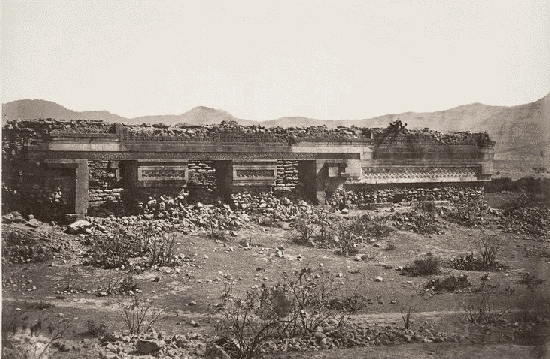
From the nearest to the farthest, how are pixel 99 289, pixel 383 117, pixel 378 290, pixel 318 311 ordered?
pixel 318 311
pixel 99 289
pixel 378 290
pixel 383 117

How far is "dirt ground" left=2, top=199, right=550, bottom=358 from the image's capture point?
671 centimetres

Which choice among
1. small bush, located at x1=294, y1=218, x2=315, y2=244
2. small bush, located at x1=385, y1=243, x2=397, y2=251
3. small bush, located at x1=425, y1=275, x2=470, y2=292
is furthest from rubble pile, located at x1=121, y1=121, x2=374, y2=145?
small bush, located at x1=425, y1=275, x2=470, y2=292

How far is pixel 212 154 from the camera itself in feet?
43.5

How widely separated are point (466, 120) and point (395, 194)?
142 feet

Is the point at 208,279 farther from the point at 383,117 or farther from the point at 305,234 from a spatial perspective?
the point at 383,117

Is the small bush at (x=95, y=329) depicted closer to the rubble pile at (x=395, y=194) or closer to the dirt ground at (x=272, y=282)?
the dirt ground at (x=272, y=282)

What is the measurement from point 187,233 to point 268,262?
248 cm

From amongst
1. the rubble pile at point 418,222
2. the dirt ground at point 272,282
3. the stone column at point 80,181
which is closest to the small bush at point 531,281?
the dirt ground at point 272,282

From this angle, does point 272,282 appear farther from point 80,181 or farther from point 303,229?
point 80,181

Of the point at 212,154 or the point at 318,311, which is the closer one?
the point at 318,311

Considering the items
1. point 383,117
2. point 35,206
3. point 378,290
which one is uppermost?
point 383,117

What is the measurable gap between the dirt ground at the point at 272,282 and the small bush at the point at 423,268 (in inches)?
7.1

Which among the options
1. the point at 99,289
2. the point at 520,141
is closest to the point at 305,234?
the point at 99,289

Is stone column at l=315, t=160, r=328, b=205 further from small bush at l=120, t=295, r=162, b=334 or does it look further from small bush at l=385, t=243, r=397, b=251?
small bush at l=120, t=295, r=162, b=334
